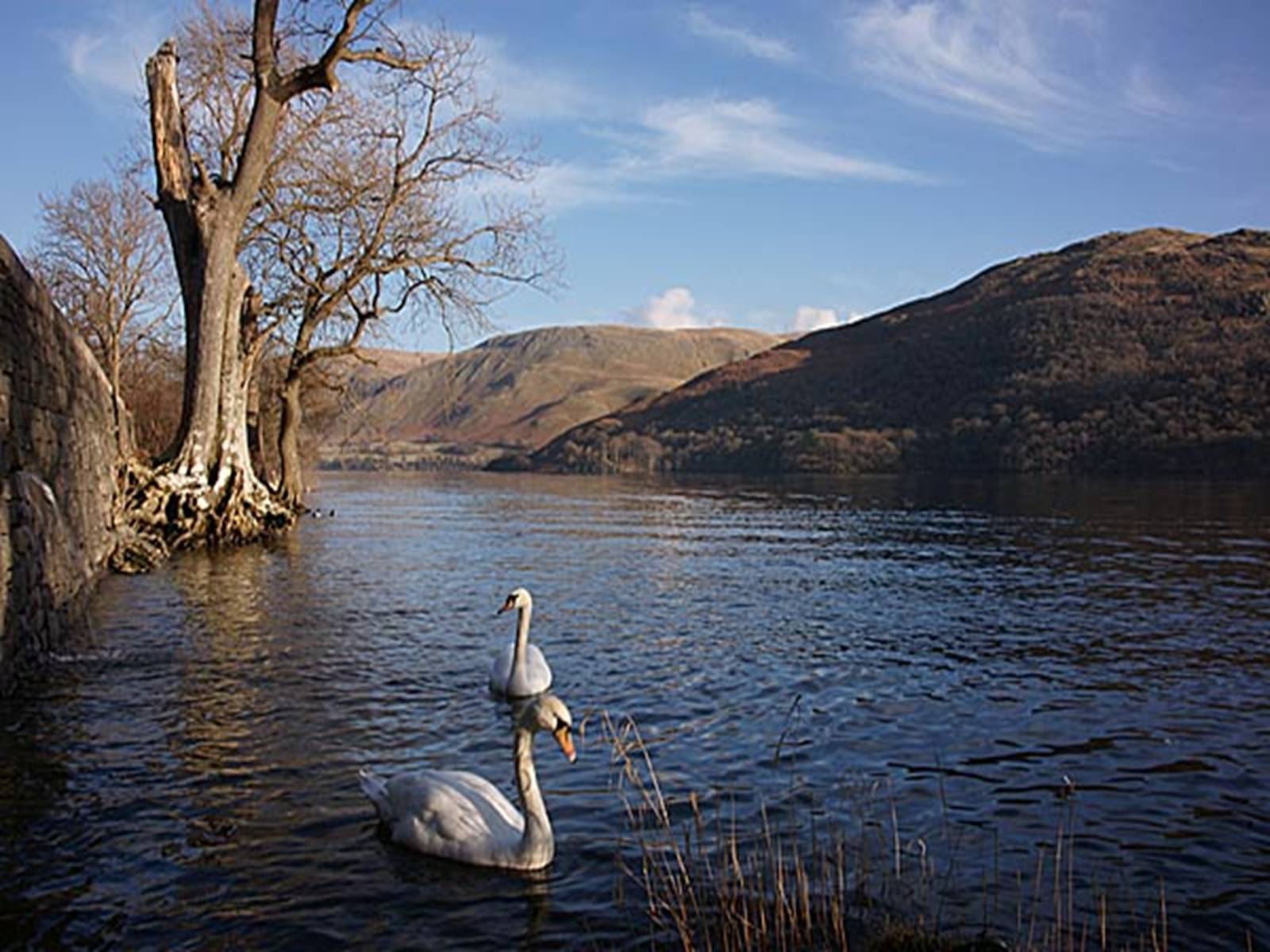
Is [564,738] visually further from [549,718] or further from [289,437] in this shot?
[289,437]

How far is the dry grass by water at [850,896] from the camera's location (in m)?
6.02

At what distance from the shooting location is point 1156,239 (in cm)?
15438

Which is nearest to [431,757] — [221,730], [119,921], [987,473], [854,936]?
[221,730]

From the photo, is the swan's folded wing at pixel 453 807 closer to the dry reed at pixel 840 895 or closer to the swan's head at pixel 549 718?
the swan's head at pixel 549 718

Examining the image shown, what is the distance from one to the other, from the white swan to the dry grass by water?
3.81m

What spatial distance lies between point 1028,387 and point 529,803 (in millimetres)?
106456

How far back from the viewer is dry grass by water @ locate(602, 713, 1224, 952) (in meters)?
6.02

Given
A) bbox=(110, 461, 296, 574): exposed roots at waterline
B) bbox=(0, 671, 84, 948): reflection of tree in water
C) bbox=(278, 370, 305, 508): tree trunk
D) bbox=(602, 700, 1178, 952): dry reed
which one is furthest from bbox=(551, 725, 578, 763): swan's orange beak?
bbox=(278, 370, 305, 508): tree trunk

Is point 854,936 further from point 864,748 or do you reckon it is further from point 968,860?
point 864,748

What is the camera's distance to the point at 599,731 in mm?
10711

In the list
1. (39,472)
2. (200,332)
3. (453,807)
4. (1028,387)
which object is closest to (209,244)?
(200,332)

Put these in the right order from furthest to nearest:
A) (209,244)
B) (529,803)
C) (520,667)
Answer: (209,244), (520,667), (529,803)

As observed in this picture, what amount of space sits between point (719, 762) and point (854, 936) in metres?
3.48

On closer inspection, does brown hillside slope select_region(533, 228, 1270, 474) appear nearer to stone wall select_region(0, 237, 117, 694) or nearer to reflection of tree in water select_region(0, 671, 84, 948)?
stone wall select_region(0, 237, 117, 694)
